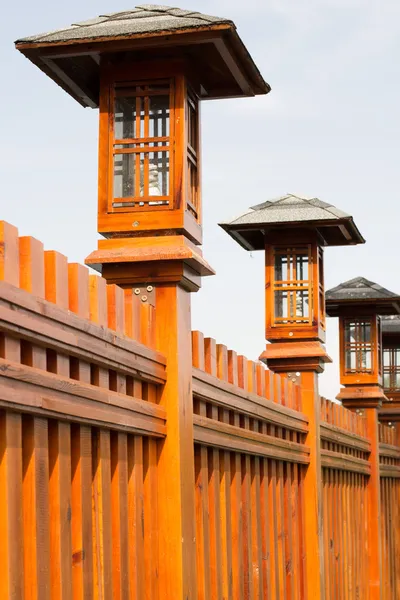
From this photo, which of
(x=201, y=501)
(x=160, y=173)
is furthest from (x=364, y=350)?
(x=160, y=173)

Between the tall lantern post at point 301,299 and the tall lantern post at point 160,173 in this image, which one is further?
the tall lantern post at point 301,299

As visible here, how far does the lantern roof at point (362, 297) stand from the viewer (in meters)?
11.0

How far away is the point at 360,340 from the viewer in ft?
36.9

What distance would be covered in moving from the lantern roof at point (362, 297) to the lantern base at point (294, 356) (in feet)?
8.74

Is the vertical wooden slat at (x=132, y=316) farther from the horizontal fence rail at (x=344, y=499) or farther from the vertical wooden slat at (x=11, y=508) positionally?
the horizontal fence rail at (x=344, y=499)

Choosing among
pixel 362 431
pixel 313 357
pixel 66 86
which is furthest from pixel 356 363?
pixel 66 86

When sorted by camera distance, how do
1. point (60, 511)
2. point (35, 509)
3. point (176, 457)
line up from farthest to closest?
point (176, 457), point (60, 511), point (35, 509)

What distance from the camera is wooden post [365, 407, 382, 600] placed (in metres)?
11.3

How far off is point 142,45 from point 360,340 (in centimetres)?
691

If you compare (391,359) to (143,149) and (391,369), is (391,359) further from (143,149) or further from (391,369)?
(143,149)

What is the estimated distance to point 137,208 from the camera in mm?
4797

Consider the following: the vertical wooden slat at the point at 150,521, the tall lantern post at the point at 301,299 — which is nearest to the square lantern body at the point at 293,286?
the tall lantern post at the point at 301,299

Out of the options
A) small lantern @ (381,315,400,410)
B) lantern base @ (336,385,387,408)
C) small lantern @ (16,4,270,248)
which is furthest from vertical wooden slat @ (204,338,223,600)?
small lantern @ (381,315,400,410)

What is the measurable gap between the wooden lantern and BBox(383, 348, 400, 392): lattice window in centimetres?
917
